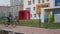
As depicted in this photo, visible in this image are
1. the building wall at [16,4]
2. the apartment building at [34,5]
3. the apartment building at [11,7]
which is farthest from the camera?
the building wall at [16,4]

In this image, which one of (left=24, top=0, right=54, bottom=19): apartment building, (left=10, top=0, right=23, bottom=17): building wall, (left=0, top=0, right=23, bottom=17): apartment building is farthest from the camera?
(left=10, top=0, right=23, bottom=17): building wall

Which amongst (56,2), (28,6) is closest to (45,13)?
(56,2)

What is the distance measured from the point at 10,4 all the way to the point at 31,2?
574 cm

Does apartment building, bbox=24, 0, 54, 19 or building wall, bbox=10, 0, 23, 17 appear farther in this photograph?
building wall, bbox=10, 0, 23, 17

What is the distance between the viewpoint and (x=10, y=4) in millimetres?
54531

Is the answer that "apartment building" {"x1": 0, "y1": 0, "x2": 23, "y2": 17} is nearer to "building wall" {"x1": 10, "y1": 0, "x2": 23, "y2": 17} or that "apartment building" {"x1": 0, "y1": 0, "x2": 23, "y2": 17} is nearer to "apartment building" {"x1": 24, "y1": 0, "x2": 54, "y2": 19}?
"building wall" {"x1": 10, "y1": 0, "x2": 23, "y2": 17}

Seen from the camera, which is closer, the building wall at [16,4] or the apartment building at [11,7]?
the apartment building at [11,7]

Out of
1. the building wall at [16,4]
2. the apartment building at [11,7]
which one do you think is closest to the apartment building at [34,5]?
the building wall at [16,4]

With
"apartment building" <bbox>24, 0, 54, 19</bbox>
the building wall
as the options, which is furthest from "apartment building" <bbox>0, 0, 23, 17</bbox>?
"apartment building" <bbox>24, 0, 54, 19</bbox>

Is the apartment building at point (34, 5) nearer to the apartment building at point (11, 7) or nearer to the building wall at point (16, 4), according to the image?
the building wall at point (16, 4)

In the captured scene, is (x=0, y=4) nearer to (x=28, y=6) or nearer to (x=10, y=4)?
(x=10, y=4)

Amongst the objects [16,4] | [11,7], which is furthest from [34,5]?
[11,7]

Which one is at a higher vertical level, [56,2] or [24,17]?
[56,2]

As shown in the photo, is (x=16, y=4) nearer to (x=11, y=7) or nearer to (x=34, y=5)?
(x=11, y=7)
